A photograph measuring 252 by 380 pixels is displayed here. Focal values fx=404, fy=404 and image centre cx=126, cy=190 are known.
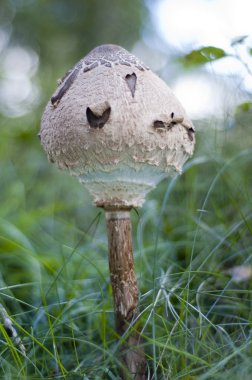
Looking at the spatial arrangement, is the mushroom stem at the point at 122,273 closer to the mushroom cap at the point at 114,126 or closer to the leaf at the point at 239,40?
the mushroom cap at the point at 114,126

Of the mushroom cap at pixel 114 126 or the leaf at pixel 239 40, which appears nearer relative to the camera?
the mushroom cap at pixel 114 126

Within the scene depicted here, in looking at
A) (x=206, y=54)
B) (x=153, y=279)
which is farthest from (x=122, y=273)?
(x=206, y=54)

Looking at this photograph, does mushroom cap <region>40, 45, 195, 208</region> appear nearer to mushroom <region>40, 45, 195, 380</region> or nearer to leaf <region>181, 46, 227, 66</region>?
mushroom <region>40, 45, 195, 380</region>

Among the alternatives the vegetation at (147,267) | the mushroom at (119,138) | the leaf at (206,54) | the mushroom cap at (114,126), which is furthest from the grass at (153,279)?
the leaf at (206,54)

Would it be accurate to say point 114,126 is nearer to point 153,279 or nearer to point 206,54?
point 153,279

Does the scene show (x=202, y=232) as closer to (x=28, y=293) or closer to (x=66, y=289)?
(x=66, y=289)

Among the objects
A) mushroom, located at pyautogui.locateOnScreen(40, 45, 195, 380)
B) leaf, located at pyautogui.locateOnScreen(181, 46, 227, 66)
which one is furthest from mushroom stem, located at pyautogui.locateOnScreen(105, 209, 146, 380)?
leaf, located at pyautogui.locateOnScreen(181, 46, 227, 66)

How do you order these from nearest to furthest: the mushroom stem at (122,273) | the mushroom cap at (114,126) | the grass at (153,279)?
1. the mushroom cap at (114,126)
2. the grass at (153,279)
3. the mushroom stem at (122,273)

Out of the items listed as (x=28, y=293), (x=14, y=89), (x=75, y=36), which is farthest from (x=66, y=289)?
(x=75, y=36)
